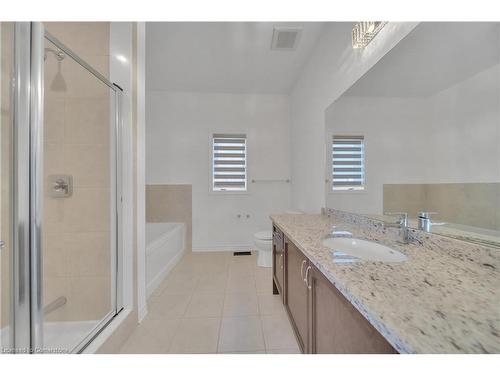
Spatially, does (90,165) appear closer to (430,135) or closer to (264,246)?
(264,246)

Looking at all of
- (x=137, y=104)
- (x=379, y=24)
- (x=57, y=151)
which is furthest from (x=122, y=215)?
(x=379, y=24)

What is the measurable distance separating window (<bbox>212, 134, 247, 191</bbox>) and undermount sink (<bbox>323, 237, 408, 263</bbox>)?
222cm

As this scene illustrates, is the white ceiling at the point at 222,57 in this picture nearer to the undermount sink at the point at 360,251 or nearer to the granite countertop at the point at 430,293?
the undermount sink at the point at 360,251

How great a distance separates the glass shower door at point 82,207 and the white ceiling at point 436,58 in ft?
5.99

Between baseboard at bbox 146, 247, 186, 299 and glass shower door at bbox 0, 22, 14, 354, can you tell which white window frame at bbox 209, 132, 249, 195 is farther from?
glass shower door at bbox 0, 22, 14, 354

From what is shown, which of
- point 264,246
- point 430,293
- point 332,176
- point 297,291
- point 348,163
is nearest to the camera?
point 430,293

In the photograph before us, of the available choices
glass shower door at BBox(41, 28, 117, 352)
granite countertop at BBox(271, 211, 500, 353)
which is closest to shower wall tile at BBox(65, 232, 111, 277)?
glass shower door at BBox(41, 28, 117, 352)

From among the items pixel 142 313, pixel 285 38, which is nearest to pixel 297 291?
pixel 142 313

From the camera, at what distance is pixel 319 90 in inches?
83.0

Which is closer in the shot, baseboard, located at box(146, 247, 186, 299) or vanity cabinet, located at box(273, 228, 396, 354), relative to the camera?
vanity cabinet, located at box(273, 228, 396, 354)

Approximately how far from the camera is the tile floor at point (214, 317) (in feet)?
4.21

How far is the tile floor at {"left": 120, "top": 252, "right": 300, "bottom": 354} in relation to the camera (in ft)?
4.21

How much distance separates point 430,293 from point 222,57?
272 centimetres
